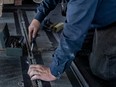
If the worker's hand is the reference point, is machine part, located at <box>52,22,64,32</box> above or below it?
below

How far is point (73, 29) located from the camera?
1452mm

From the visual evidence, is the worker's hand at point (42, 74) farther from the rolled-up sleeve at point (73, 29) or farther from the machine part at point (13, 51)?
the machine part at point (13, 51)

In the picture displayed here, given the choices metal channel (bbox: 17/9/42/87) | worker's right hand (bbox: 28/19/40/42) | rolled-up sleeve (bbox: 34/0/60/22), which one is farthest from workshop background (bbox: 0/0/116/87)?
rolled-up sleeve (bbox: 34/0/60/22)

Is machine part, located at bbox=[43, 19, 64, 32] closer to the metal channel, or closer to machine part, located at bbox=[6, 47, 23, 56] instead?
the metal channel

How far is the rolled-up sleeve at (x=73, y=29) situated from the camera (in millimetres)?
1394

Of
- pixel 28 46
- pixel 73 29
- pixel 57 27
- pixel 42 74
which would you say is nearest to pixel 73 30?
pixel 73 29

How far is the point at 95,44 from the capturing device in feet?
6.22

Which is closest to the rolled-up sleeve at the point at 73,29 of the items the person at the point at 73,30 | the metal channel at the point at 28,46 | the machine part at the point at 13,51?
the person at the point at 73,30

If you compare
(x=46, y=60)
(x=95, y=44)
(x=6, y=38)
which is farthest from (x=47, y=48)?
(x=95, y=44)

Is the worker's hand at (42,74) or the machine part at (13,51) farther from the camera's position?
the machine part at (13,51)

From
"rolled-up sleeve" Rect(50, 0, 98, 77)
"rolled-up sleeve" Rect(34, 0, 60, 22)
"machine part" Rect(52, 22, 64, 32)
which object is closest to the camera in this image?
"rolled-up sleeve" Rect(50, 0, 98, 77)

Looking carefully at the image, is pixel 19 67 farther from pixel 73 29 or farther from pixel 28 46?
pixel 73 29

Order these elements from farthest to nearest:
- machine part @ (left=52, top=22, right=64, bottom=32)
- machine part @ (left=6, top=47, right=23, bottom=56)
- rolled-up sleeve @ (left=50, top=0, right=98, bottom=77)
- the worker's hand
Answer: machine part @ (left=52, top=22, right=64, bottom=32), machine part @ (left=6, top=47, right=23, bottom=56), the worker's hand, rolled-up sleeve @ (left=50, top=0, right=98, bottom=77)

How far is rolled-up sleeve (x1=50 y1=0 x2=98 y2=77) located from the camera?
1394 mm
